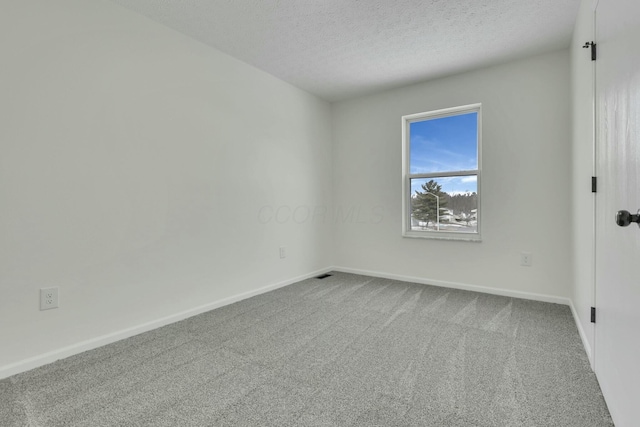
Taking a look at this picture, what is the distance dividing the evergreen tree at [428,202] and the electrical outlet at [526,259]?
918 mm

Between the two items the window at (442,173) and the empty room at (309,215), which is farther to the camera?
the window at (442,173)

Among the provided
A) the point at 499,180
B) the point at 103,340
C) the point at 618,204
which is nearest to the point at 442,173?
the point at 499,180

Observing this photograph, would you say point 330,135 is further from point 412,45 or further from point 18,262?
point 18,262

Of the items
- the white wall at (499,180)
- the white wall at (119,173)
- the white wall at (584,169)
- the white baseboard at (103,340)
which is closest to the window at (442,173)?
the white wall at (499,180)

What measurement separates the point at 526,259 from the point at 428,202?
114 centimetres

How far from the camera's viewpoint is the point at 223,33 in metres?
2.55

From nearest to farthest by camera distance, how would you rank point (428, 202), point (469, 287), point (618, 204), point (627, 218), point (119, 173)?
1. point (627, 218)
2. point (618, 204)
3. point (119, 173)
4. point (469, 287)
5. point (428, 202)

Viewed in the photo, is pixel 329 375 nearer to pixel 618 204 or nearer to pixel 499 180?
pixel 618 204

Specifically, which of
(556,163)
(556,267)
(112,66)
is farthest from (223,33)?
(556,267)

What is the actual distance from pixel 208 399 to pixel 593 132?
2.44m

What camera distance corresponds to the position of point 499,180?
10.2 feet

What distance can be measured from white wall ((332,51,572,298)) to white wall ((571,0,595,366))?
1.58 ft

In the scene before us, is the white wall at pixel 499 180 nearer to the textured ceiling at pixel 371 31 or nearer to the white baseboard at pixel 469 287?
the white baseboard at pixel 469 287

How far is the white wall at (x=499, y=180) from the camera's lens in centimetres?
283
